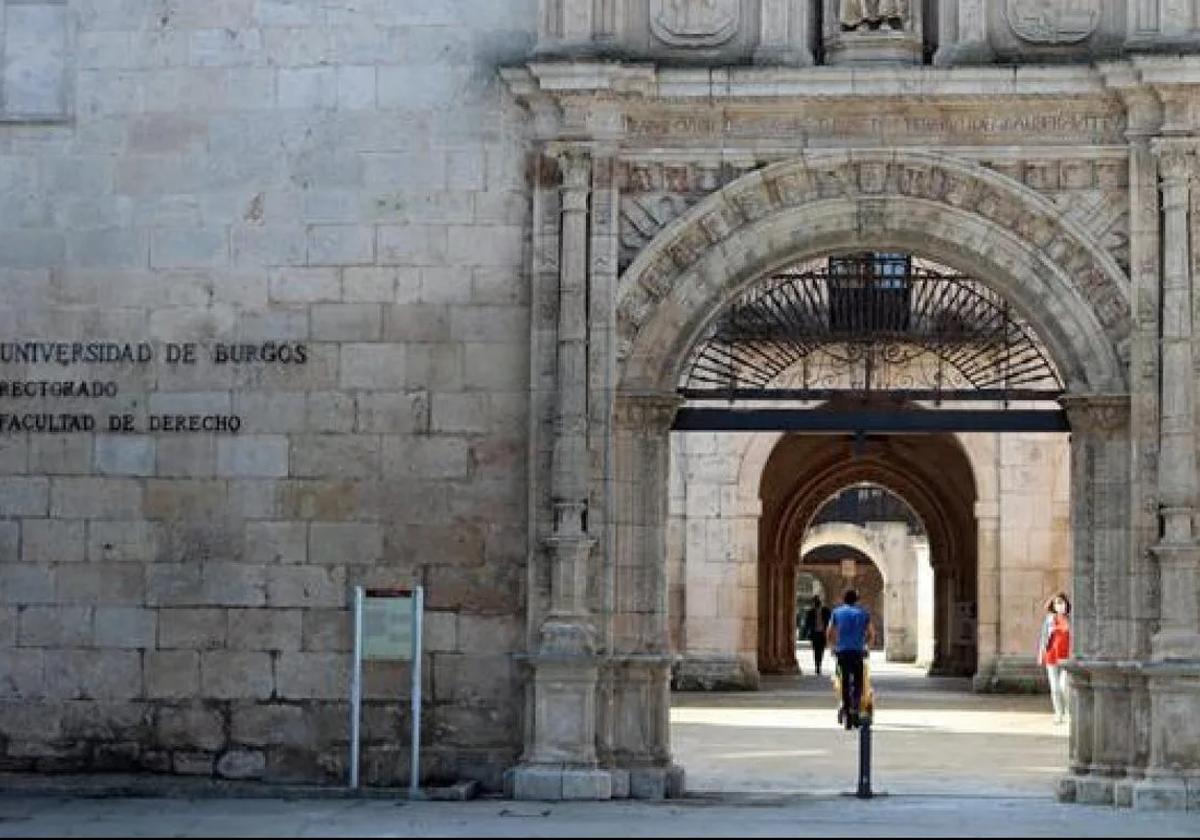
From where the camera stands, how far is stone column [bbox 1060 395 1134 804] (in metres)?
14.3

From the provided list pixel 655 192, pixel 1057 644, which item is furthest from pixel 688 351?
pixel 1057 644

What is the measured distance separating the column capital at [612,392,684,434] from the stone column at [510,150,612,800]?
313 mm

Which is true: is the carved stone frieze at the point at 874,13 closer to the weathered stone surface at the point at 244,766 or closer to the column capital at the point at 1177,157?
the column capital at the point at 1177,157

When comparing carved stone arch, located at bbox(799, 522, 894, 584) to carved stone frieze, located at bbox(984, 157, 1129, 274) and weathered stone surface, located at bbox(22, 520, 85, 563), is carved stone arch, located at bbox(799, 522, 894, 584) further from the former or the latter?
weathered stone surface, located at bbox(22, 520, 85, 563)

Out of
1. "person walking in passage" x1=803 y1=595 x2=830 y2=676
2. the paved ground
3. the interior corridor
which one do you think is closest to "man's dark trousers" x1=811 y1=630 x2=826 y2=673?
"person walking in passage" x1=803 y1=595 x2=830 y2=676

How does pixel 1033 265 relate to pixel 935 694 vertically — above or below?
above

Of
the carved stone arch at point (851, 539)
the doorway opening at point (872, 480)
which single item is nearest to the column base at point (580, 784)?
the doorway opening at point (872, 480)

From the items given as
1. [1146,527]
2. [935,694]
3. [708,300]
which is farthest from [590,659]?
[935,694]

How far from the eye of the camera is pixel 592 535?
14461 mm

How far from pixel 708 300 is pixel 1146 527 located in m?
2.96

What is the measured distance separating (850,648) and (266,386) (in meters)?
5.20

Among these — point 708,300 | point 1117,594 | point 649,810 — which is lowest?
point 649,810

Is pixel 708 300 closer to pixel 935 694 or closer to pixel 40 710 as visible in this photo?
pixel 40 710

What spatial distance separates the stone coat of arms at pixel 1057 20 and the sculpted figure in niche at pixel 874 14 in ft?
2.35
